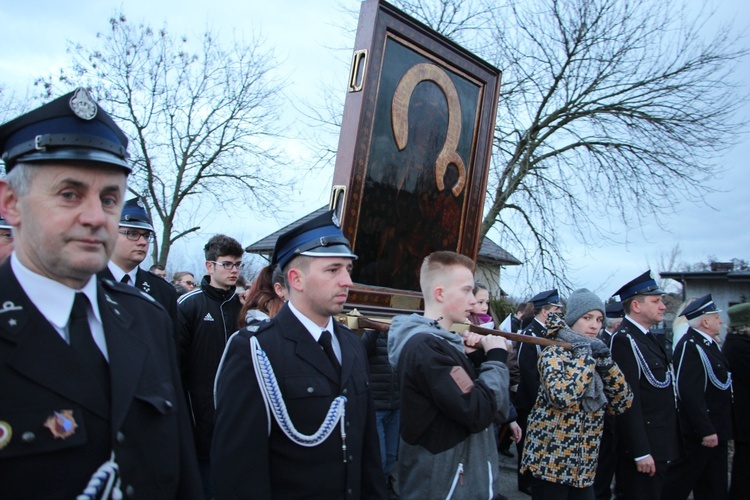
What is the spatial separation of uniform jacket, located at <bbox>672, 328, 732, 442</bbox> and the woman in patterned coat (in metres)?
1.62

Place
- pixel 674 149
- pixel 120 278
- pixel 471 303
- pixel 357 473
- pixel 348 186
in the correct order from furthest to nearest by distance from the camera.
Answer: pixel 674 149
pixel 348 186
pixel 120 278
pixel 471 303
pixel 357 473

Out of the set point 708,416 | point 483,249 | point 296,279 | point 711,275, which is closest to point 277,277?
point 296,279

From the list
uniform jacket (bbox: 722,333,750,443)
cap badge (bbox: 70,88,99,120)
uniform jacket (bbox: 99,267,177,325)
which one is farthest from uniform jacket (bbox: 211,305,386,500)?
uniform jacket (bbox: 722,333,750,443)

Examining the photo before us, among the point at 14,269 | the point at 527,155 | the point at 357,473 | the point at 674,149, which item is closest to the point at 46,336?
the point at 14,269

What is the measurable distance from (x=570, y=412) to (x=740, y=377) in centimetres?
305

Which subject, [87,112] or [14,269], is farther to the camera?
[87,112]

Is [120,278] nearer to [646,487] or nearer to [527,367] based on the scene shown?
[527,367]

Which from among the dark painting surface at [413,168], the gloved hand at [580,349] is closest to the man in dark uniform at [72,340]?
the dark painting surface at [413,168]

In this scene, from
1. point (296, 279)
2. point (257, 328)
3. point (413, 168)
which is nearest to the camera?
point (257, 328)

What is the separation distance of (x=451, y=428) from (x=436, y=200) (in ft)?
8.00

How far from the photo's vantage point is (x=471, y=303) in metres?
3.17

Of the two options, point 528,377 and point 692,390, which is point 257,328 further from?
point 692,390

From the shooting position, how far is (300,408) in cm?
220

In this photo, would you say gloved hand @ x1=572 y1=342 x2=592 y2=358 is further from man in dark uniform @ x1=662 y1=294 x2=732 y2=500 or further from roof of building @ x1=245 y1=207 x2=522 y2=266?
roof of building @ x1=245 y1=207 x2=522 y2=266
